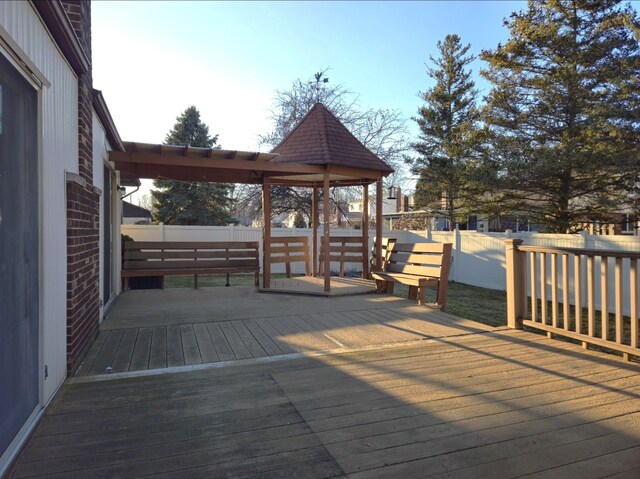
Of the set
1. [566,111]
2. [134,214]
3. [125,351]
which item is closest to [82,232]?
[125,351]

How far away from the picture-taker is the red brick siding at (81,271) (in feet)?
11.2

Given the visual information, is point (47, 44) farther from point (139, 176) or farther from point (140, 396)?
point (139, 176)

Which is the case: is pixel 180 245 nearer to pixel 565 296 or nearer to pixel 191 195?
pixel 565 296

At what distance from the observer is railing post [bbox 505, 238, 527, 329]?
15.9ft

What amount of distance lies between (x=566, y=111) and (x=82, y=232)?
43.2ft

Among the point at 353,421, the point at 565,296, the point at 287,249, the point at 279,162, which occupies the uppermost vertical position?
the point at 279,162

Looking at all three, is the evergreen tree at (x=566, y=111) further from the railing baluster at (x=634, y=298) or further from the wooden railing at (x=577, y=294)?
the railing baluster at (x=634, y=298)

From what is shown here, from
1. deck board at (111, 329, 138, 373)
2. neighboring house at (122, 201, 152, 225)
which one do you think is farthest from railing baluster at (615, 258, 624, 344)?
neighboring house at (122, 201, 152, 225)

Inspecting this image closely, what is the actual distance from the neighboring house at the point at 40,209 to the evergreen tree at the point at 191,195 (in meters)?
21.6

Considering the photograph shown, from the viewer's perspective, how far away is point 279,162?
780 cm

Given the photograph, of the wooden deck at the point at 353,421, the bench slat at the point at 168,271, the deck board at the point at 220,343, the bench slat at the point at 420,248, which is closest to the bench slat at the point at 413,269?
the bench slat at the point at 420,248

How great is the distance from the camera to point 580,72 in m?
11.9

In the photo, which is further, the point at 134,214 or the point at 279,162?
the point at 134,214

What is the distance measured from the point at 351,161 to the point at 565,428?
6.07 meters
